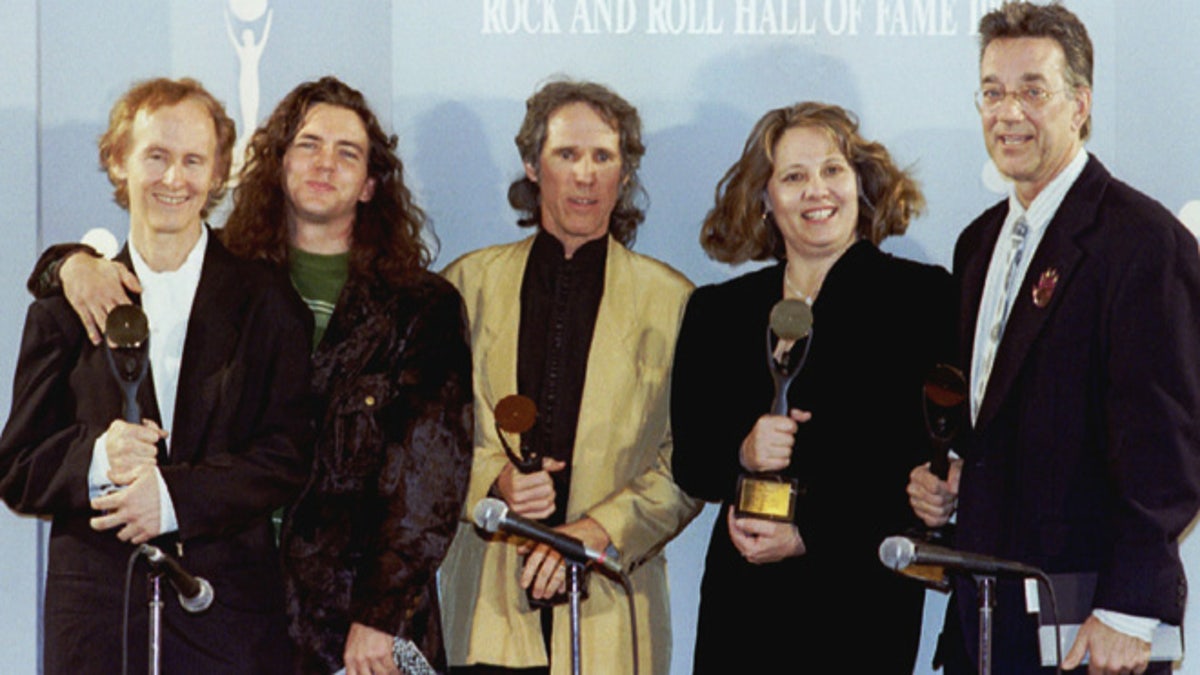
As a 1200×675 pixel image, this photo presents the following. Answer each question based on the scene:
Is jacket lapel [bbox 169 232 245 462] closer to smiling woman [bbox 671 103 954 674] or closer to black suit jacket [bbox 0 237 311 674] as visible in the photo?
black suit jacket [bbox 0 237 311 674]

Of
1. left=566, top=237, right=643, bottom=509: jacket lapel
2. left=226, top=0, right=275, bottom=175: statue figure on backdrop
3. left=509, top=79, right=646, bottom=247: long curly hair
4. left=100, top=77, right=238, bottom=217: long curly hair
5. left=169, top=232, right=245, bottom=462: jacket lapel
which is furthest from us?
left=226, top=0, right=275, bottom=175: statue figure on backdrop

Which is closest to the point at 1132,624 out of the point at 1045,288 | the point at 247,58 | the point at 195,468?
the point at 1045,288

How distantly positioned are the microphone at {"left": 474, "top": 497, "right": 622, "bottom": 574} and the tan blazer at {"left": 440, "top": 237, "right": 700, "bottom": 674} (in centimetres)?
83

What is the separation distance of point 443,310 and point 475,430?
0.35 metres

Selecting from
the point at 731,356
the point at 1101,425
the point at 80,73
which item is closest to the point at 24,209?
the point at 80,73

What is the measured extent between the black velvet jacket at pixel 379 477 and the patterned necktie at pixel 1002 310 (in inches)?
50.3

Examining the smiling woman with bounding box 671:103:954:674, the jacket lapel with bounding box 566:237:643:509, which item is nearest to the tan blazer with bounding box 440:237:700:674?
the jacket lapel with bounding box 566:237:643:509

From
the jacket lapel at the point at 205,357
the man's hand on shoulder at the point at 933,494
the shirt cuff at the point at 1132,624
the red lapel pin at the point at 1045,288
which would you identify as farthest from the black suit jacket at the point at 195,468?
the shirt cuff at the point at 1132,624

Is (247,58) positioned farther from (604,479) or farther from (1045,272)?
(1045,272)

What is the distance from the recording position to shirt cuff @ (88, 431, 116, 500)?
172 inches

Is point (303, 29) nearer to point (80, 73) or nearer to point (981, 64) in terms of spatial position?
point (80, 73)

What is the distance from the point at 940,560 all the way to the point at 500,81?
7.58ft

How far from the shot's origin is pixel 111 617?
14.4 ft

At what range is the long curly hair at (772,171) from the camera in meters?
4.80
